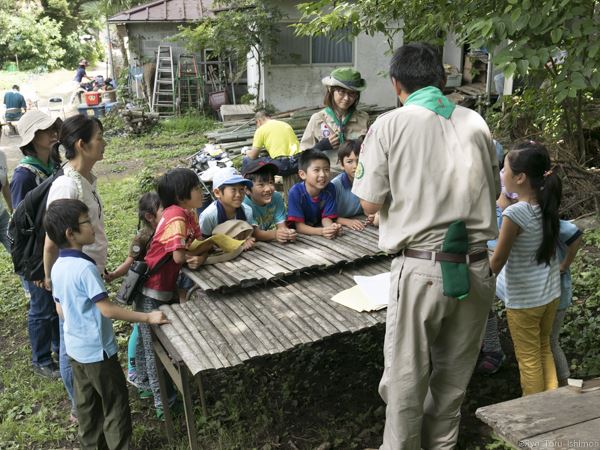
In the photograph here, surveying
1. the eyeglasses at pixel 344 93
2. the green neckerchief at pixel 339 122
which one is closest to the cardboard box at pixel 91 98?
the green neckerchief at pixel 339 122

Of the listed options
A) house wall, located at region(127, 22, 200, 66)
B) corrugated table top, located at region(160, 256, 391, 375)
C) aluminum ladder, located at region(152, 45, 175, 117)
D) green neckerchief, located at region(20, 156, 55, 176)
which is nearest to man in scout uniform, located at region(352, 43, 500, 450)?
corrugated table top, located at region(160, 256, 391, 375)

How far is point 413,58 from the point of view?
242 centimetres

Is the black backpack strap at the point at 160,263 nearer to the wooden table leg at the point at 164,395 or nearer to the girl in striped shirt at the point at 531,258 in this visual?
the wooden table leg at the point at 164,395

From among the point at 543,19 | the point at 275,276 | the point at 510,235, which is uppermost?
the point at 543,19

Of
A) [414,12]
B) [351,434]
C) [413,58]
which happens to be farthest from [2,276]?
[413,58]

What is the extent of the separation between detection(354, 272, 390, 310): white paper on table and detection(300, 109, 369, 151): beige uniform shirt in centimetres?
236

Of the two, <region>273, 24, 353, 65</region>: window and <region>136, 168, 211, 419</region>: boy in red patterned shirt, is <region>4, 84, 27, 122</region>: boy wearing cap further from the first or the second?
<region>136, 168, 211, 419</region>: boy in red patterned shirt

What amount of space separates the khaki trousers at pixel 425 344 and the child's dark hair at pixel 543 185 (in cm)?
63

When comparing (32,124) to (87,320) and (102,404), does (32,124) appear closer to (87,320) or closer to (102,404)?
(87,320)

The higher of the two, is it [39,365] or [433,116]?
[433,116]

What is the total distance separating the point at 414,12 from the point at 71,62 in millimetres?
27590

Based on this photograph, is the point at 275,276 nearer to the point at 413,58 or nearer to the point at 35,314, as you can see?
the point at 413,58

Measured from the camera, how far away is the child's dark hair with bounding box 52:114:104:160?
3199mm

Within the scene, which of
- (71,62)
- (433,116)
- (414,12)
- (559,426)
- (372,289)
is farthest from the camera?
(71,62)
